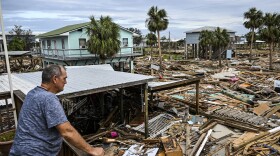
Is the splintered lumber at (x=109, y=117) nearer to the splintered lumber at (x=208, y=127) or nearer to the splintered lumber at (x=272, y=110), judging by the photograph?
the splintered lumber at (x=208, y=127)

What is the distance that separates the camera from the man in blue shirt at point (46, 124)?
2.50 m

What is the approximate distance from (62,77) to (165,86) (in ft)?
28.6

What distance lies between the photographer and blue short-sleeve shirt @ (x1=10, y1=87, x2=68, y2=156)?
2516 millimetres

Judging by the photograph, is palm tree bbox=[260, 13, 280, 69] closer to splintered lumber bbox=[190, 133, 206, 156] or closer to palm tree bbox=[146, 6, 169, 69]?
palm tree bbox=[146, 6, 169, 69]

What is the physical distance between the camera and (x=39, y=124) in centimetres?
263

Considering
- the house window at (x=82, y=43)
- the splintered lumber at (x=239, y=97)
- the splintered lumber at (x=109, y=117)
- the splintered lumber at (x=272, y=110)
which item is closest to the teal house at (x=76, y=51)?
the house window at (x=82, y=43)

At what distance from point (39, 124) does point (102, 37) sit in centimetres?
2137

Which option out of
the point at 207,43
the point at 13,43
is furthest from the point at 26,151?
the point at 13,43

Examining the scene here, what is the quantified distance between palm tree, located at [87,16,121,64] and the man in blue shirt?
20719mm

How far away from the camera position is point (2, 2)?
5.12 meters

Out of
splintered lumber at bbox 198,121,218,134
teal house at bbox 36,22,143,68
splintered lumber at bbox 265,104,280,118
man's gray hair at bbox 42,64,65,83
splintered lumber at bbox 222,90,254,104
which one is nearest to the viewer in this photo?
man's gray hair at bbox 42,64,65,83

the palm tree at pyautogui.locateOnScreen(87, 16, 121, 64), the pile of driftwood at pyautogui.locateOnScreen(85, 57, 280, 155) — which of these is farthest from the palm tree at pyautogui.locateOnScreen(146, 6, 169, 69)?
the pile of driftwood at pyautogui.locateOnScreen(85, 57, 280, 155)

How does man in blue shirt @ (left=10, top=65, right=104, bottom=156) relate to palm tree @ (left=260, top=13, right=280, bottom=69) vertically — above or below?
below

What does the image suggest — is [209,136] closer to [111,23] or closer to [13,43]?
[111,23]
